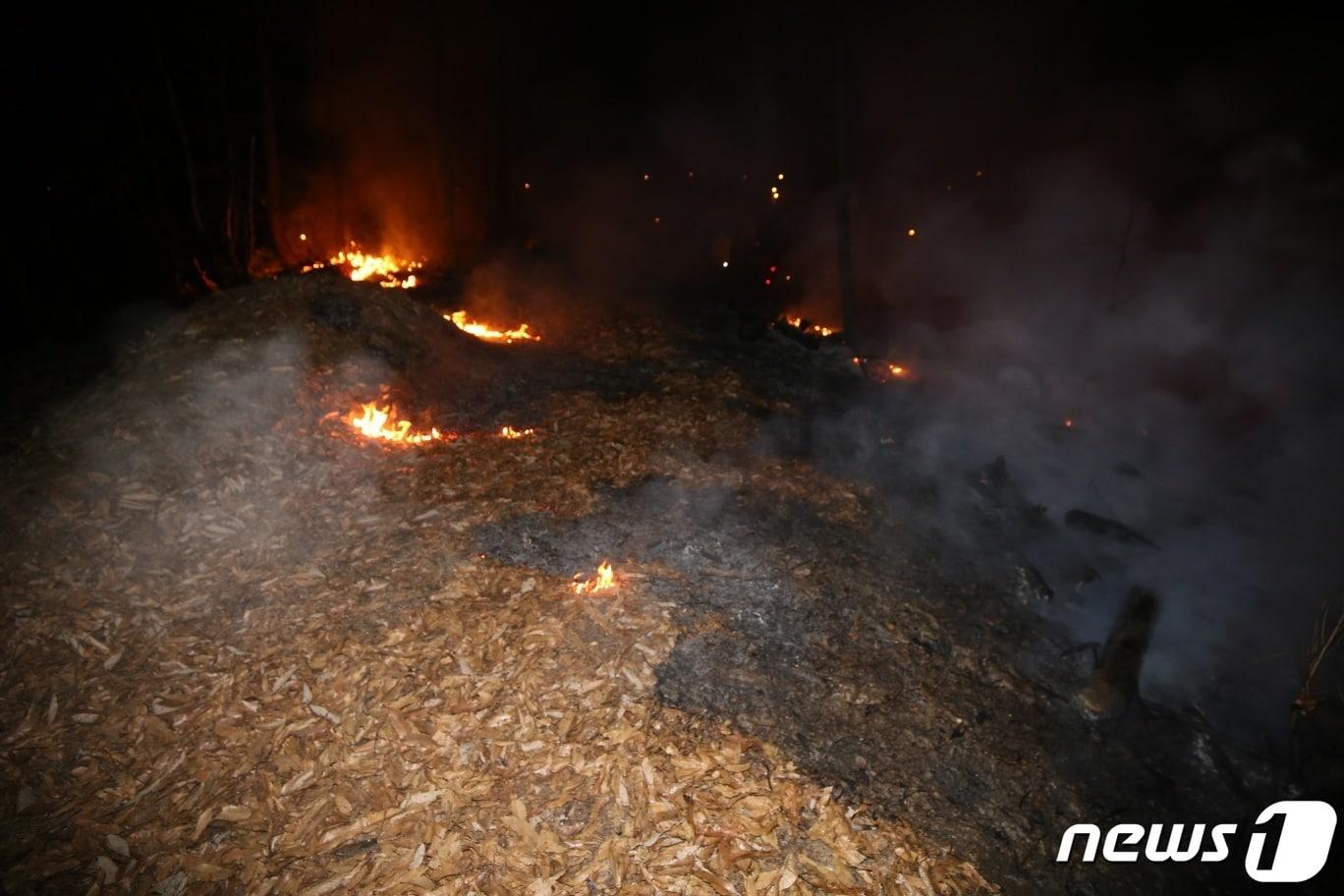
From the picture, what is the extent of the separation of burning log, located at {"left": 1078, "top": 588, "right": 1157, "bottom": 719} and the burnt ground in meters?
0.15

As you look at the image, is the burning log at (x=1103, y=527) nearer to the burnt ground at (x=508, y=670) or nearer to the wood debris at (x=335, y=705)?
the burnt ground at (x=508, y=670)

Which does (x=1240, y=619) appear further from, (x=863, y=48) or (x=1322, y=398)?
(x=863, y=48)

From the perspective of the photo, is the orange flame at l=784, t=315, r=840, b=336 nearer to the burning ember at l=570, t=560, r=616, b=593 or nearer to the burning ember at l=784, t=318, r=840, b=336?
the burning ember at l=784, t=318, r=840, b=336

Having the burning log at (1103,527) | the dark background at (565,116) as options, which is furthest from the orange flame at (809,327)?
the burning log at (1103,527)

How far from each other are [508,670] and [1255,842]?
6124 mm

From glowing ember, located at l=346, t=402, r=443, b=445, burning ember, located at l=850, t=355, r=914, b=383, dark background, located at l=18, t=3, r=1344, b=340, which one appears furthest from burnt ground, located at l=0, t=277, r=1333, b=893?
burning ember, located at l=850, t=355, r=914, b=383

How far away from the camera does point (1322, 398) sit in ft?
35.7

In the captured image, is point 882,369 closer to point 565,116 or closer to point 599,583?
point 599,583

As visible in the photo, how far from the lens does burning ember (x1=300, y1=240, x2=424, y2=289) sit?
15578mm

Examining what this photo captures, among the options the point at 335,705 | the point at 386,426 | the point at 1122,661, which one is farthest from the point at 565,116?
the point at 1122,661

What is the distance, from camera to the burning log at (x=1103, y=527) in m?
8.72

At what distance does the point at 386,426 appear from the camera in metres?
8.22

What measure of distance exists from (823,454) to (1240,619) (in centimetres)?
580

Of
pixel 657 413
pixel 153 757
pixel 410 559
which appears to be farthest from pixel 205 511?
pixel 657 413
